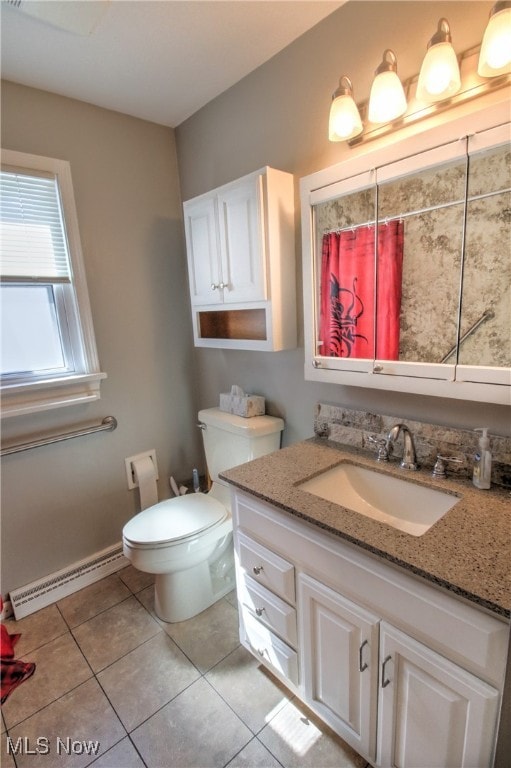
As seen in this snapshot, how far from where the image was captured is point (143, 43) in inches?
54.1

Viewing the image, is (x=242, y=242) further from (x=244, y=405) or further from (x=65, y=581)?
(x=65, y=581)

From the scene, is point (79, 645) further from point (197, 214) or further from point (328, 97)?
point (328, 97)

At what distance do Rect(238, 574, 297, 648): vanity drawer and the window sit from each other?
116cm

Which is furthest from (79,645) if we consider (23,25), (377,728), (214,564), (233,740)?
(23,25)

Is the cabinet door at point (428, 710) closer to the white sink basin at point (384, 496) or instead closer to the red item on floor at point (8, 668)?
the white sink basin at point (384, 496)

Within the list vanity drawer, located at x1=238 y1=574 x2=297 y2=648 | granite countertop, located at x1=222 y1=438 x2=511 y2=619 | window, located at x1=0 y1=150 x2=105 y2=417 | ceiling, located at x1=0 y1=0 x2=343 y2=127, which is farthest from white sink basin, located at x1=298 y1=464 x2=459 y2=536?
ceiling, located at x1=0 y1=0 x2=343 y2=127

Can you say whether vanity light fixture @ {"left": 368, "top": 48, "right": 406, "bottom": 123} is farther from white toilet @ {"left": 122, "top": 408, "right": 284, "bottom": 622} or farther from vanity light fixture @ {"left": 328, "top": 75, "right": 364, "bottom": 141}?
white toilet @ {"left": 122, "top": 408, "right": 284, "bottom": 622}

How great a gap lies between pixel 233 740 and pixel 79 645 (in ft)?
2.62

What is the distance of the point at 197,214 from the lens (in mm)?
1672

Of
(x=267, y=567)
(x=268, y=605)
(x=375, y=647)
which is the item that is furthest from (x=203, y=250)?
(x=375, y=647)

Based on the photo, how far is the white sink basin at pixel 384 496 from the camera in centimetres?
113

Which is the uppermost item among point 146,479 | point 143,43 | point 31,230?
point 143,43

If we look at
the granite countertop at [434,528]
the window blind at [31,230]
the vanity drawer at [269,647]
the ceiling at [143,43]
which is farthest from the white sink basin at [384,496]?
the ceiling at [143,43]

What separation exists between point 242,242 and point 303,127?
19.5 inches
